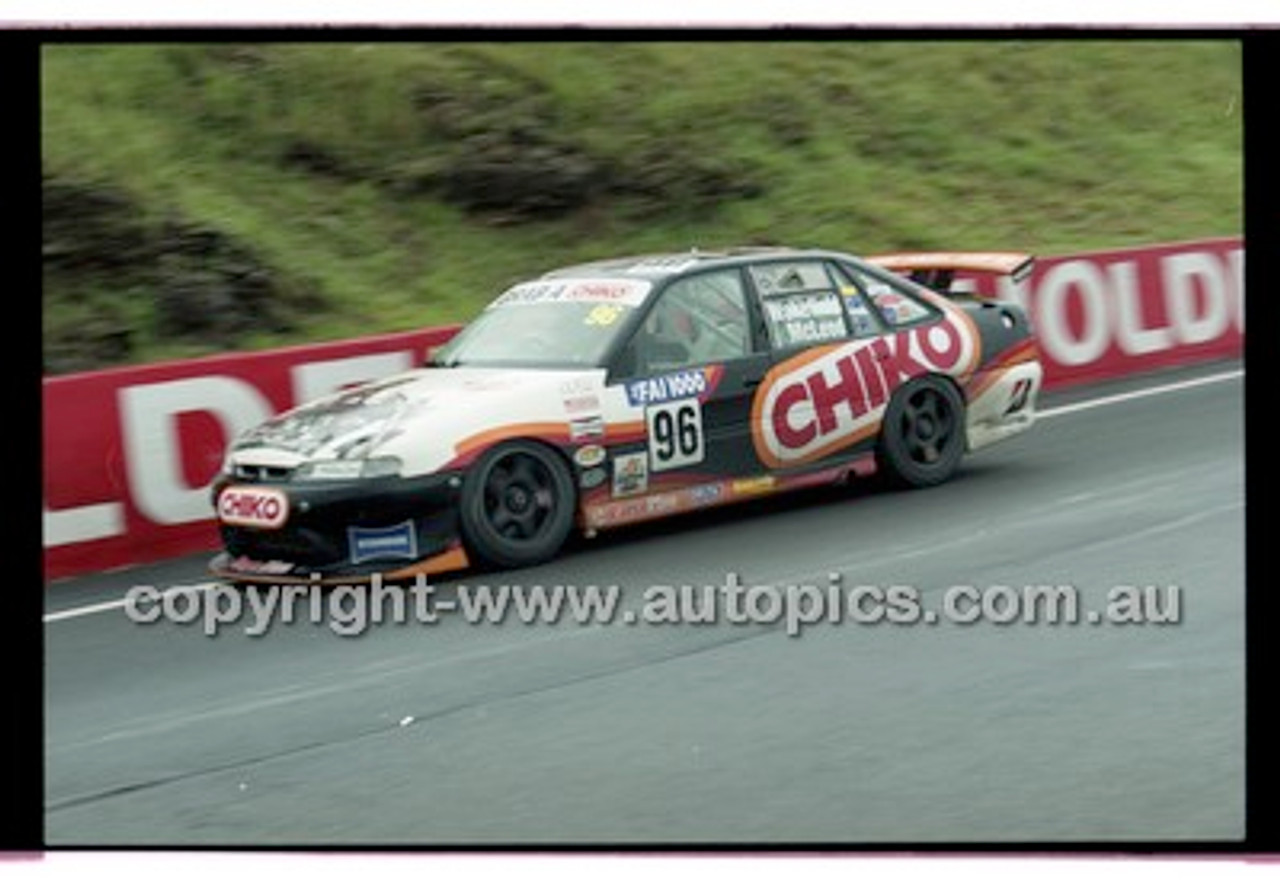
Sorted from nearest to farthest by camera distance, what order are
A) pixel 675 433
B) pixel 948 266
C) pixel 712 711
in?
pixel 712 711 < pixel 675 433 < pixel 948 266

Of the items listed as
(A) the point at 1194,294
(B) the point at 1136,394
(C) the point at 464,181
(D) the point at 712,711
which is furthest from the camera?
(A) the point at 1194,294

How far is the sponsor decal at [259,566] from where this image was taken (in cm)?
906

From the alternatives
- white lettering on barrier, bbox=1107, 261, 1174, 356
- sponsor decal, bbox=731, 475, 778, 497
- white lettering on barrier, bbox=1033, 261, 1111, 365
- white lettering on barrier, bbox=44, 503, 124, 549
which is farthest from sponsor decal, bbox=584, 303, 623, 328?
white lettering on barrier, bbox=1107, 261, 1174, 356

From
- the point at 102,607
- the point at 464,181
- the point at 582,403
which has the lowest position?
the point at 102,607

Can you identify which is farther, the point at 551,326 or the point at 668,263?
the point at 668,263

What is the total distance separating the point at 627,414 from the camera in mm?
9648

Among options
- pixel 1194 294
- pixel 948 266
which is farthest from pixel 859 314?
pixel 1194 294

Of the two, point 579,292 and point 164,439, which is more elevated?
point 579,292

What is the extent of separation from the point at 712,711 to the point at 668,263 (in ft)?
11.6

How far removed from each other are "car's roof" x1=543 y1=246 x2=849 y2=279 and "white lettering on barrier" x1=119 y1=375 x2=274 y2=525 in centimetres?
173

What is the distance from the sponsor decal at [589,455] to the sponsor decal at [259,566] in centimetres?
134

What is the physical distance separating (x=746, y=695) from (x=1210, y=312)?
8.52 metres

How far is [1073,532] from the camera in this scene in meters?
9.69

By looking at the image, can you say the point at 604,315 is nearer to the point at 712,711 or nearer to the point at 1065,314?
the point at 712,711
